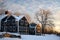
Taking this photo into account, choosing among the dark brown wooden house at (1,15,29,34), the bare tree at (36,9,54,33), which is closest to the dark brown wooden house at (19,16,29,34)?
the dark brown wooden house at (1,15,29,34)

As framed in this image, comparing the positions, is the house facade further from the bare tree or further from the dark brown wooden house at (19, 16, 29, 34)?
the bare tree

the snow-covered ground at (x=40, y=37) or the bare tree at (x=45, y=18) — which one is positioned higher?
the bare tree at (x=45, y=18)

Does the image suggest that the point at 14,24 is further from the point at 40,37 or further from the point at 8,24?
the point at 40,37

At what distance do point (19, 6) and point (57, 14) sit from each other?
0.47 metres

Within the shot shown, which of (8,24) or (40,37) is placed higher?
(8,24)

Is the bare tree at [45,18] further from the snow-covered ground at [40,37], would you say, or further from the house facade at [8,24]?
the house facade at [8,24]

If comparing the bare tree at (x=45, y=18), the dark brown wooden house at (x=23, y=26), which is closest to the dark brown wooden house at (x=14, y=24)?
the dark brown wooden house at (x=23, y=26)

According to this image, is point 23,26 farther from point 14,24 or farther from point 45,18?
point 45,18

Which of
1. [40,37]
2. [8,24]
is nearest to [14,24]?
[8,24]

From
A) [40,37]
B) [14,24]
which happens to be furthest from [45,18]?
[14,24]

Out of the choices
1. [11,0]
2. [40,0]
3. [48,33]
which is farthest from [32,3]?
[48,33]

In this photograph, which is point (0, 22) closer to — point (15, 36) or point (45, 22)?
point (15, 36)

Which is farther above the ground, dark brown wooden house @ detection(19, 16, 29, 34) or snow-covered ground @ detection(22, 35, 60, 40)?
dark brown wooden house @ detection(19, 16, 29, 34)

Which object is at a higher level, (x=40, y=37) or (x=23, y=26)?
(x=23, y=26)
